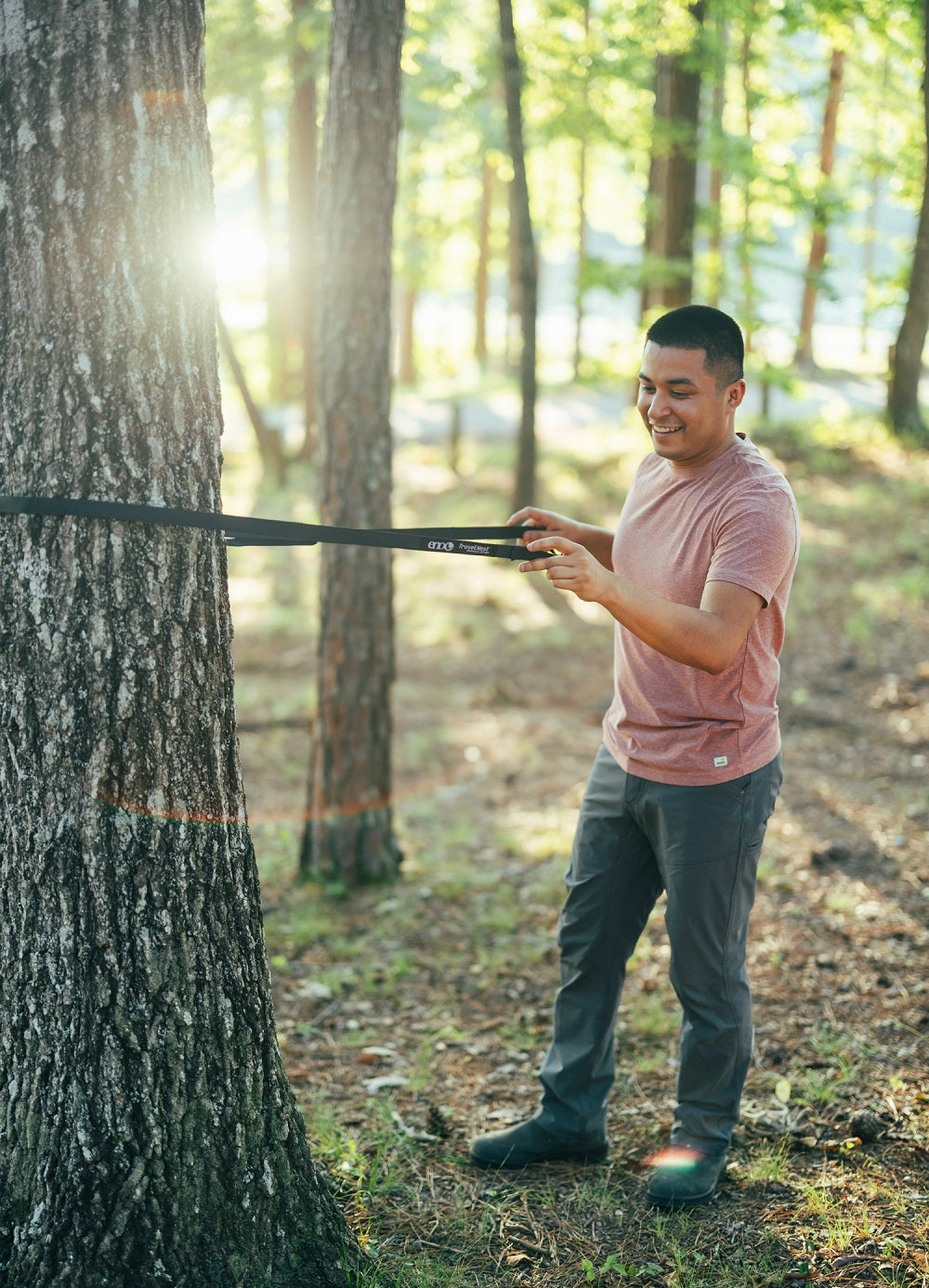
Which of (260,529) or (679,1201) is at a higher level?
(260,529)

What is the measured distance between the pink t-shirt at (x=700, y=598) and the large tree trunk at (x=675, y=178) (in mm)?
10783

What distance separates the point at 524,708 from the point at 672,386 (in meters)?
6.45

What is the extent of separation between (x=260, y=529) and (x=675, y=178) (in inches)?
501

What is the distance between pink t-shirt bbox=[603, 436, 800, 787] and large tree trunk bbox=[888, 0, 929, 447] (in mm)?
11628

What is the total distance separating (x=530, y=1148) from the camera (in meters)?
3.06

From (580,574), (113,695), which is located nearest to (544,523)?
(580,574)

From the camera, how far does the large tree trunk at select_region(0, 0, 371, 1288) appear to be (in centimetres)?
202

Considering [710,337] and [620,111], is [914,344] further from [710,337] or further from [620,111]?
[710,337]

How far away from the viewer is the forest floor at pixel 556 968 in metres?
2.71

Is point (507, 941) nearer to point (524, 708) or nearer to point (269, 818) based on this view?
point (269, 818)

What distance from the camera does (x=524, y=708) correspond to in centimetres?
888

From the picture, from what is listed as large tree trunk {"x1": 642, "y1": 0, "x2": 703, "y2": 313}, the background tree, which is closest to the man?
large tree trunk {"x1": 642, "y1": 0, "x2": 703, "y2": 313}

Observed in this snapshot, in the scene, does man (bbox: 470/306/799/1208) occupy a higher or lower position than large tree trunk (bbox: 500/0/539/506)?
lower

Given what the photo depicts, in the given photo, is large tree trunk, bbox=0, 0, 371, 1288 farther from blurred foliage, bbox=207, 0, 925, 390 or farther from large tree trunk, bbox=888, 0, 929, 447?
large tree trunk, bbox=888, 0, 929, 447
